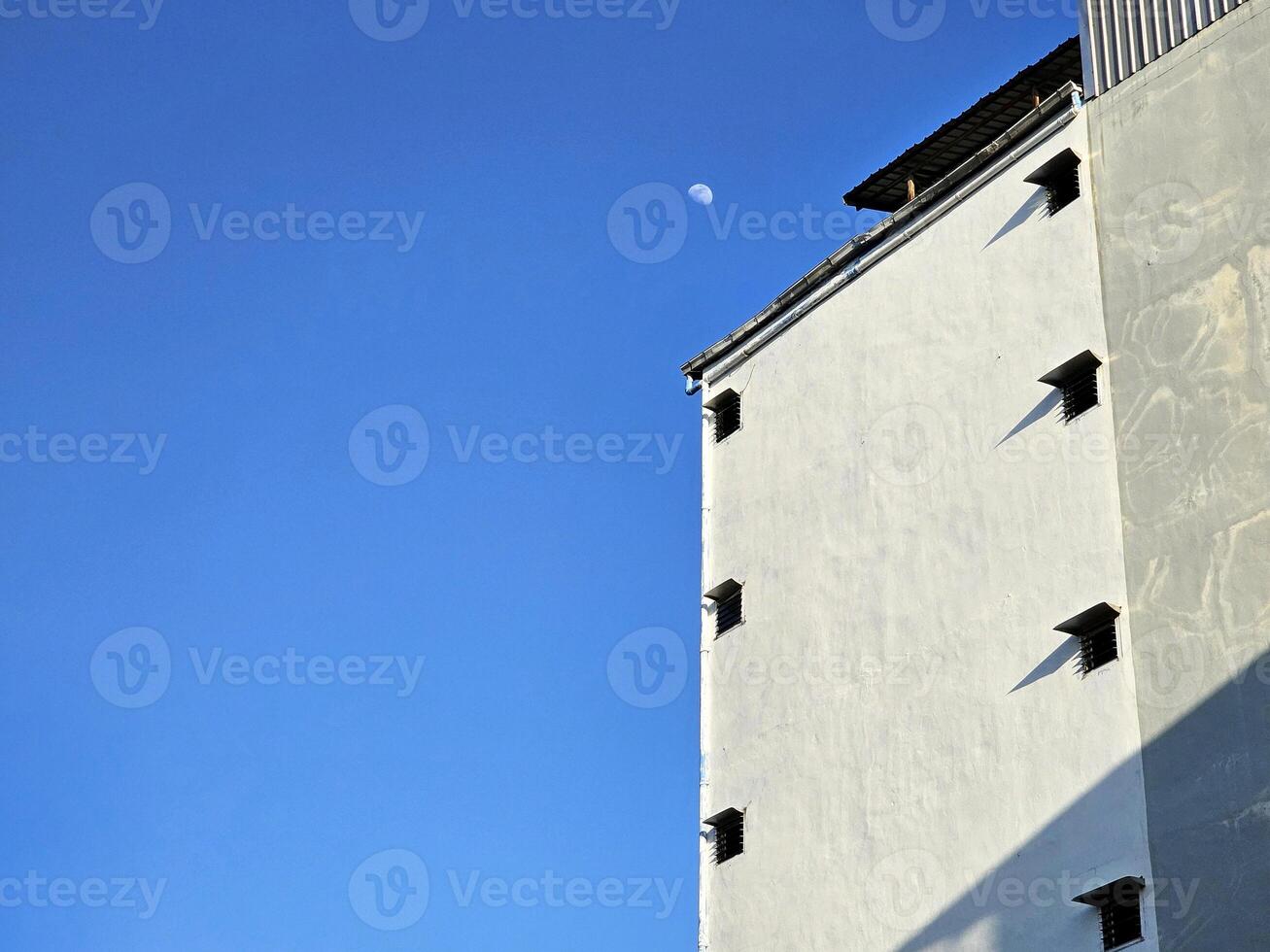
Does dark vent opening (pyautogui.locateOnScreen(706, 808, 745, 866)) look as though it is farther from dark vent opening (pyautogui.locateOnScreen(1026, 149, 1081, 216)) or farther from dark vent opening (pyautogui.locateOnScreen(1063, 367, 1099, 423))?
dark vent opening (pyautogui.locateOnScreen(1026, 149, 1081, 216))

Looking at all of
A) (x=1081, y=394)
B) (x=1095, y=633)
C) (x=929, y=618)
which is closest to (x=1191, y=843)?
(x=1095, y=633)

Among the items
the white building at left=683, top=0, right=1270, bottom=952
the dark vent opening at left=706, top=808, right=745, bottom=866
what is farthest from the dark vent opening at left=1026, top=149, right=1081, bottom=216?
the dark vent opening at left=706, top=808, right=745, bottom=866

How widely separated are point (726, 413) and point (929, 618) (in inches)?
327

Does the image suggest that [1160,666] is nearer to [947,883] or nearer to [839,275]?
[947,883]

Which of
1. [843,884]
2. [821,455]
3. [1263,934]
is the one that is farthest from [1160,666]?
[821,455]

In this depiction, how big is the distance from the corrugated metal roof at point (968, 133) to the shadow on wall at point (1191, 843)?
45.8ft

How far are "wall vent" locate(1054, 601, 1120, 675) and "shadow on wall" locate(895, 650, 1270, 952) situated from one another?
114 cm

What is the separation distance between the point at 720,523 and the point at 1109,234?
10.2 meters

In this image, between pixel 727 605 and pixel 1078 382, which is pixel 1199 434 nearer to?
pixel 1078 382

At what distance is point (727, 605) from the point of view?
127ft

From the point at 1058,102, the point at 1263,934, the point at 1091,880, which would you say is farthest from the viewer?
the point at 1058,102

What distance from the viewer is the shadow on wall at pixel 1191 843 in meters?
27.4

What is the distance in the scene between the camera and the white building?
95.6 feet

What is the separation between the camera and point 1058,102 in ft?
113
